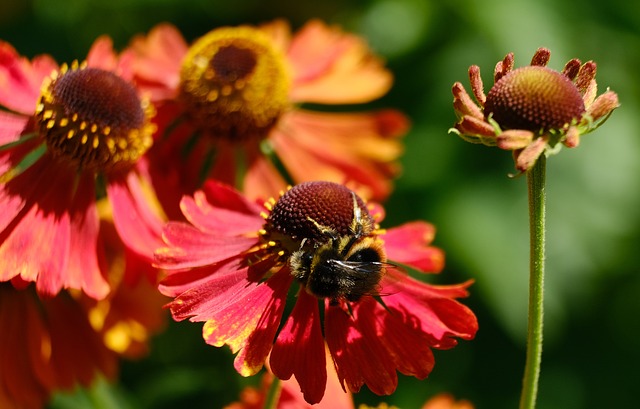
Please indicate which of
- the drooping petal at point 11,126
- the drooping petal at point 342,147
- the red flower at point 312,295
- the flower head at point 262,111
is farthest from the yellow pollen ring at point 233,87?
the red flower at point 312,295

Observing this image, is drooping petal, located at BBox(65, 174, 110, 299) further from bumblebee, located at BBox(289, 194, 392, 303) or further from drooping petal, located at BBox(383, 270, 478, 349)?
drooping petal, located at BBox(383, 270, 478, 349)

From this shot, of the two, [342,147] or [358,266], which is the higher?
[358,266]

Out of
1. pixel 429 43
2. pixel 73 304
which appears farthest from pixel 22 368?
pixel 429 43

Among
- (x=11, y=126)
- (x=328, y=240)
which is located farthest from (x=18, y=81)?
(x=328, y=240)

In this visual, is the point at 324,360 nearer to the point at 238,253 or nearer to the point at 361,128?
the point at 238,253

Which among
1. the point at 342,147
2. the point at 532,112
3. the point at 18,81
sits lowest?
the point at 342,147

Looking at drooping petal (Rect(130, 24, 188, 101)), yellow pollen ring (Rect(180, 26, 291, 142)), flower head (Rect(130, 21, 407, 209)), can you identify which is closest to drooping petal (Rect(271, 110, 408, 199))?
flower head (Rect(130, 21, 407, 209))

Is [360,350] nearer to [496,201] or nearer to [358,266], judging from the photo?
[358,266]
